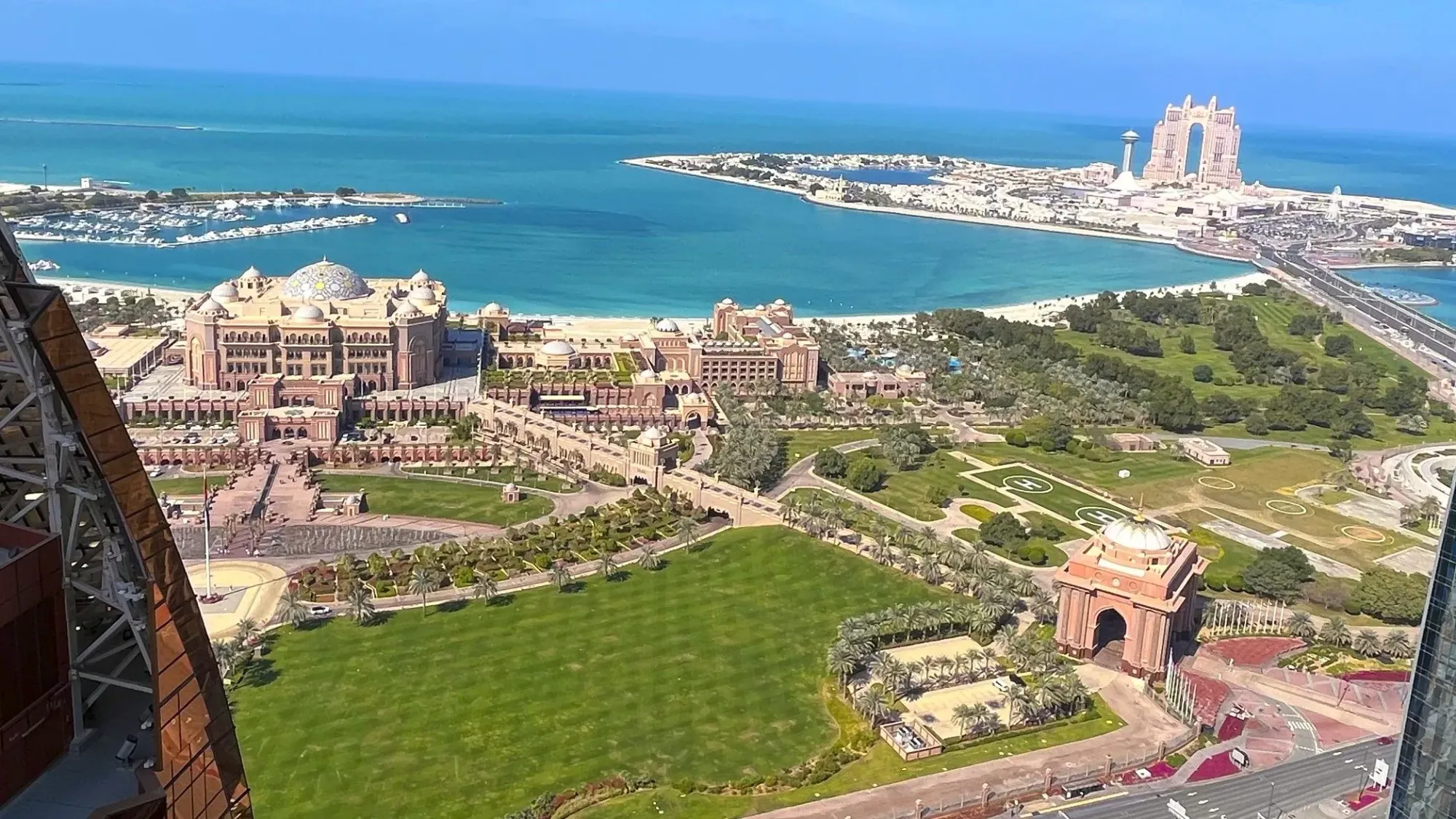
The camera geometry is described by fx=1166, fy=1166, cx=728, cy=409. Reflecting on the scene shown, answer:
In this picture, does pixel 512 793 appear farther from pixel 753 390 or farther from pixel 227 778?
pixel 753 390

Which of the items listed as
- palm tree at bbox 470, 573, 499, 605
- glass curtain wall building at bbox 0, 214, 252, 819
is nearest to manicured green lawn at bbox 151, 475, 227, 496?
palm tree at bbox 470, 573, 499, 605

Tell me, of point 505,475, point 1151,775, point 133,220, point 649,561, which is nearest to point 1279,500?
point 1151,775

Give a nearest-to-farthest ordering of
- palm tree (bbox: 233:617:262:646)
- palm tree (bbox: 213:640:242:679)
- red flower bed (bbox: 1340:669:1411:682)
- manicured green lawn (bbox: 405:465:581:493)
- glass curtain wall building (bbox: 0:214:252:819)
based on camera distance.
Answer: glass curtain wall building (bbox: 0:214:252:819), palm tree (bbox: 213:640:242:679), palm tree (bbox: 233:617:262:646), red flower bed (bbox: 1340:669:1411:682), manicured green lawn (bbox: 405:465:581:493)

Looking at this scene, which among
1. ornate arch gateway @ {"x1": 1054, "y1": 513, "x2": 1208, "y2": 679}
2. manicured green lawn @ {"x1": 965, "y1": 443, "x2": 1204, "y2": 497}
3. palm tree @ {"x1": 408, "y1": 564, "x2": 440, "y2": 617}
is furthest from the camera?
manicured green lawn @ {"x1": 965, "y1": 443, "x2": 1204, "y2": 497}

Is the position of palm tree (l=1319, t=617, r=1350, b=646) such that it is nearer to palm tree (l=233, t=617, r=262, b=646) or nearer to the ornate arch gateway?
the ornate arch gateway

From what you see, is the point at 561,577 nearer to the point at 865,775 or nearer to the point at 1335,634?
the point at 865,775

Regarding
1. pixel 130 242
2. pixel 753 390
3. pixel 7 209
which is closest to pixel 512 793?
pixel 753 390

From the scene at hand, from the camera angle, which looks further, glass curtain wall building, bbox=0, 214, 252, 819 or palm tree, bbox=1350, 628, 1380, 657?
palm tree, bbox=1350, 628, 1380, 657
